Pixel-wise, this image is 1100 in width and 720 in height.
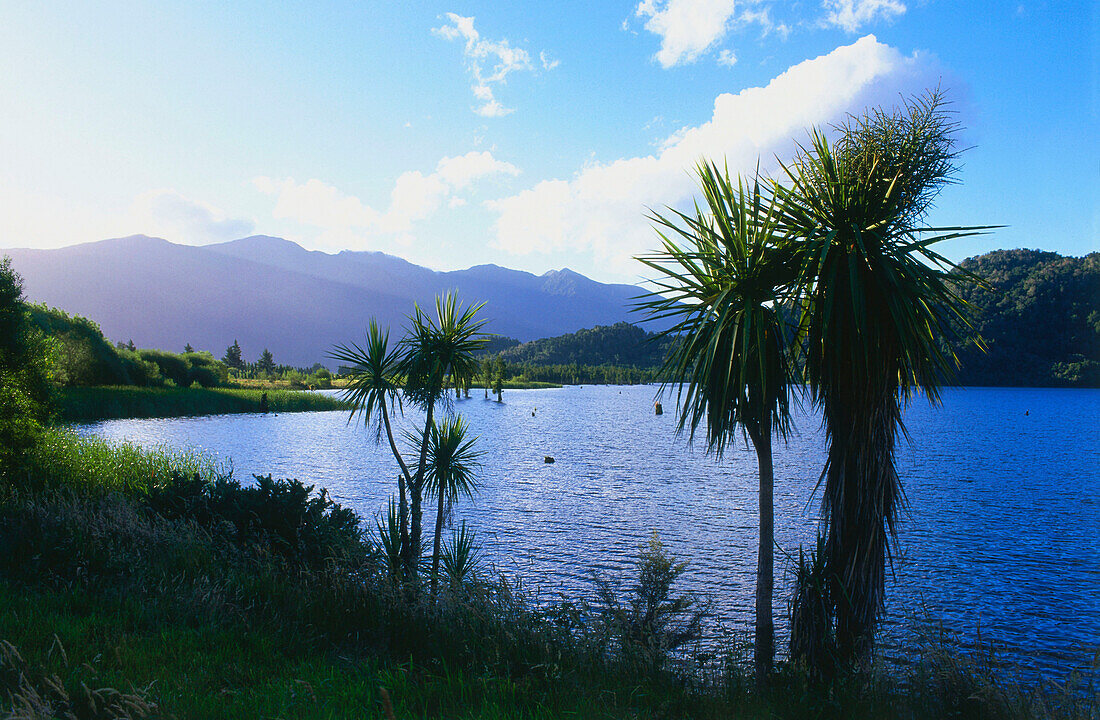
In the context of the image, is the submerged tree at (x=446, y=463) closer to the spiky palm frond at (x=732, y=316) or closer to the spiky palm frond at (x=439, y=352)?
the spiky palm frond at (x=439, y=352)

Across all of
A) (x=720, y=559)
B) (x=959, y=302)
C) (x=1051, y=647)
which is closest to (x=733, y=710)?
(x=959, y=302)

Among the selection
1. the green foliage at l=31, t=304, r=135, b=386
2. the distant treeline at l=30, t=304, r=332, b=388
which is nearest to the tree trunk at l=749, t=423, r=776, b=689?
the distant treeline at l=30, t=304, r=332, b=388

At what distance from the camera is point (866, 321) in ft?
20.8

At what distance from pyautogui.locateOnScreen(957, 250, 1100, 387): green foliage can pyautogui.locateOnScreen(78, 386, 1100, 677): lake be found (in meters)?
65.2

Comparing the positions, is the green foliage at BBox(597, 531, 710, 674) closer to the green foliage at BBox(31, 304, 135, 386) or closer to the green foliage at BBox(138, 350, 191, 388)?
the green foliage at BBox(31, 304, 135, 386)

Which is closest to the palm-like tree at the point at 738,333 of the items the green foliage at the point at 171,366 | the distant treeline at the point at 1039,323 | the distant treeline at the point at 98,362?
the distant treeline at the point at 98,362

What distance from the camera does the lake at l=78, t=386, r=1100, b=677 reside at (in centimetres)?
1280

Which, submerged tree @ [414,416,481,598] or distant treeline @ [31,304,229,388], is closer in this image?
submerged tree @ [414,416,481,598]

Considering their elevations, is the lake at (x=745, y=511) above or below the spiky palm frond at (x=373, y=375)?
below

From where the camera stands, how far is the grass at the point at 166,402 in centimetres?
4759

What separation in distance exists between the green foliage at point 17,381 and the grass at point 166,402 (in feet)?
105

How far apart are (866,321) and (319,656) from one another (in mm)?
6188

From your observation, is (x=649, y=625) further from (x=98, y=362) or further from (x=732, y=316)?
(x=98, y=362)

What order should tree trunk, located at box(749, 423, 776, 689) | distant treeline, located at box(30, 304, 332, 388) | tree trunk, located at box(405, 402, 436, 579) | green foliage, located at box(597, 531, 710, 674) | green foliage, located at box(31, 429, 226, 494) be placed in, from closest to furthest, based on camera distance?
green foliage, located at box(597, 531, 710, 674) < tree trunk, located at box(749, 423, 776, 689) < tree trunk, located at box(405, 402, 436, 579) < green foliage, located at box(31, 429, 226, 494) < distant treeline, located at box(30, 304, 332, 388)
